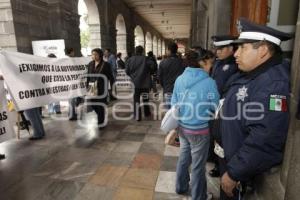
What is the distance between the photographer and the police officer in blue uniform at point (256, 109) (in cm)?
128

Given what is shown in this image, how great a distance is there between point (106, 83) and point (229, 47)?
2.91 metres

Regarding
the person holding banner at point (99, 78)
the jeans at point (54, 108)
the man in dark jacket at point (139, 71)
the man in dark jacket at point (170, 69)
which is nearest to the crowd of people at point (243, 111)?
the man in dark jacket at point (170, 69)

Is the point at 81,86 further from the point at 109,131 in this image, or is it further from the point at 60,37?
the point at 60,37

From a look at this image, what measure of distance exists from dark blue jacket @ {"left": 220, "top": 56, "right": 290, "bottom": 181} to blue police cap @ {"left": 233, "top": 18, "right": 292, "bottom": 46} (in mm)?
119

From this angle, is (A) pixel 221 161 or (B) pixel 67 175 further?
(B) pixel 67 175

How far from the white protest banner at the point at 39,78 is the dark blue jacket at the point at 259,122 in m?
3.31

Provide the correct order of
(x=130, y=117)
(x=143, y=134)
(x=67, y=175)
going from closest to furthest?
(x=67, y=175) < (x=143, y=134) < (x=130, y=117)

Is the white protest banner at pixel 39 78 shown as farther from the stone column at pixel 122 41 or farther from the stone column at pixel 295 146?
the stone column at pixel 122 41

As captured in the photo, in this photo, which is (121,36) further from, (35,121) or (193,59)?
(193,59)

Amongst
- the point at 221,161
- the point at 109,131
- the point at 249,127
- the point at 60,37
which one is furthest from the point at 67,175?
the point at 60,37

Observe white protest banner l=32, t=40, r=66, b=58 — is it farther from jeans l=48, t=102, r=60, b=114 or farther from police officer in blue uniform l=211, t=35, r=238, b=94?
police officer in blue uniform l=211, t=35, r=238, b=94

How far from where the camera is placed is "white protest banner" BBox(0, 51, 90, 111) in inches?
137

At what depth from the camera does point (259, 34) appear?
1395 millimetres

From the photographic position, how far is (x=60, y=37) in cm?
769
